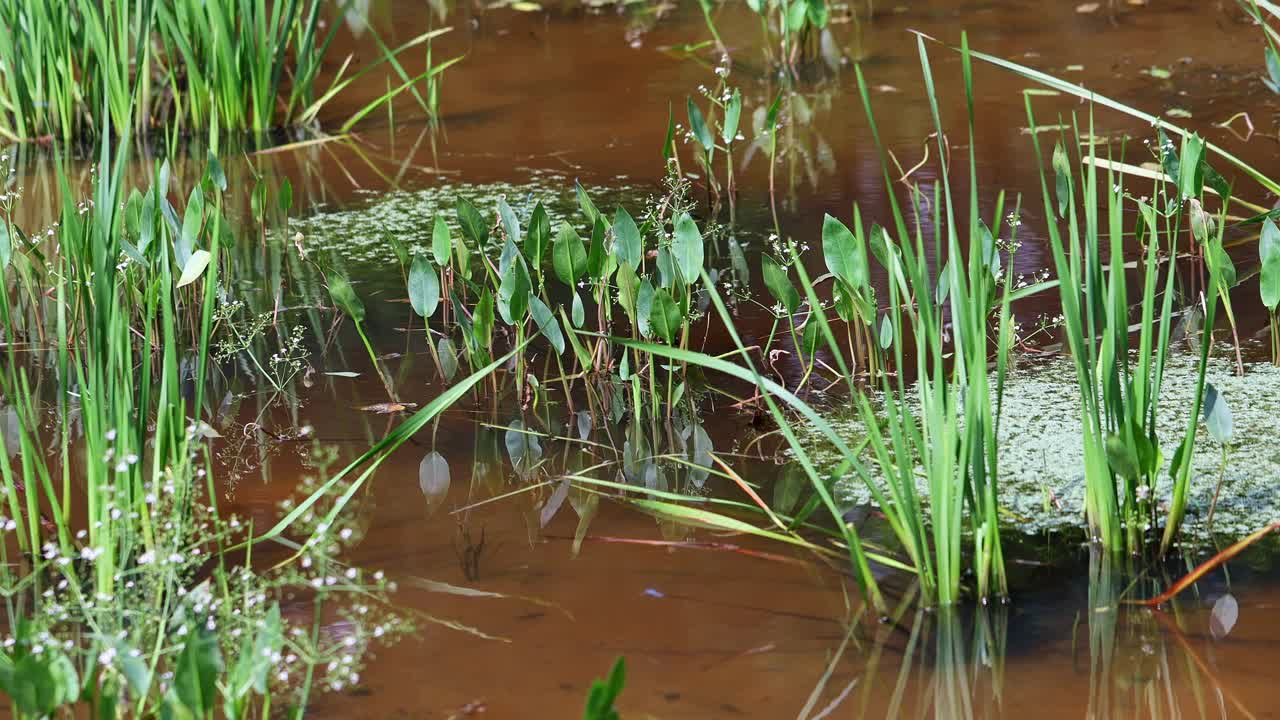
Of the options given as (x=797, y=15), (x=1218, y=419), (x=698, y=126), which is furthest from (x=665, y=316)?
(x=797, y=15)

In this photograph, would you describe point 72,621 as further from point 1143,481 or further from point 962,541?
point 1143,481

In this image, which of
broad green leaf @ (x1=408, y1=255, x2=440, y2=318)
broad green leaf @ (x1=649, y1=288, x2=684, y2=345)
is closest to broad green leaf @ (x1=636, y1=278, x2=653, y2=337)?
broad green leaf @ (x1=649, y1=288, x2=684, y2=345)

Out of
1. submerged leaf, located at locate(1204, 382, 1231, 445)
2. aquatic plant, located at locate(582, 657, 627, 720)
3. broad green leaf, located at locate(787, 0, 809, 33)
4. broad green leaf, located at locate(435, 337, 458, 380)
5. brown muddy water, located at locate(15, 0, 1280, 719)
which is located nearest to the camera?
aquatic plant, located at locate(582, 657, 627, 720)

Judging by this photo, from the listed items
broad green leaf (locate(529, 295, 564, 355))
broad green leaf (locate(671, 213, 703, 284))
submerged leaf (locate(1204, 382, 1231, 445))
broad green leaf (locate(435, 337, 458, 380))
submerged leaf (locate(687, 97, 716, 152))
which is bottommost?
broad green leaf (locate(435, 337, 458, 380))

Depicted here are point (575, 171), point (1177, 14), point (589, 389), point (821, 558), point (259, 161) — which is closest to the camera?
point (821, 558)

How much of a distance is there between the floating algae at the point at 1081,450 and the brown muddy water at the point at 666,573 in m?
0.08

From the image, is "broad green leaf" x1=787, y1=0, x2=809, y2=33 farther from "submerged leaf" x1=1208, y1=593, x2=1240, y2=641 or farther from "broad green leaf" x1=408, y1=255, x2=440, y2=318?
"submerged leaf" x1=1208, y1=593, x2=1240, y2=641

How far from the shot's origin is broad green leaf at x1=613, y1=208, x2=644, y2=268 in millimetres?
2197

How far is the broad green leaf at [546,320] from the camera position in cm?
218

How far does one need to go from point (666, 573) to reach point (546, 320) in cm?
54

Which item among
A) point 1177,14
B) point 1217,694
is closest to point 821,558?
point 1217,694

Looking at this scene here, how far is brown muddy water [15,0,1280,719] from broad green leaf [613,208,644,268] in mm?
267

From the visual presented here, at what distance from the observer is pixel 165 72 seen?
13.5 ft

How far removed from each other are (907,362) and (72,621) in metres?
1.34
